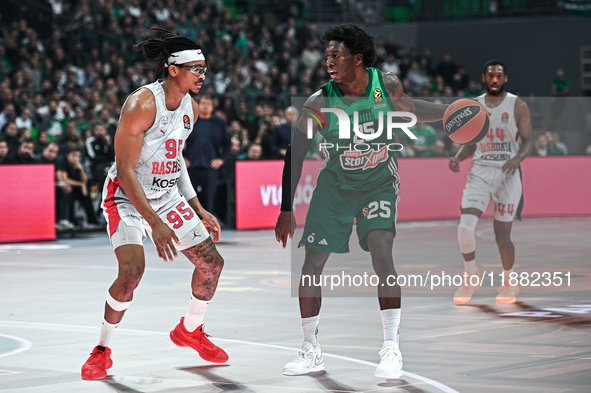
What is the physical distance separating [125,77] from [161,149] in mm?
13718

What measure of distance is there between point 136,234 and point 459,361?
2315 mm

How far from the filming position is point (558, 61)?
89.6ft

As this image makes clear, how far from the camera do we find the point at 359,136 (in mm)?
6258

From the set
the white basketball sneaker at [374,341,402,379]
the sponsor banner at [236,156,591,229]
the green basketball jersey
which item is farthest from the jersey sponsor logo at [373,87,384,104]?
the sponsor banner at [236,156,591,229]

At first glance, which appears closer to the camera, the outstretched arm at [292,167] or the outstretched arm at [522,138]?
the outstretched arm at [292,167]

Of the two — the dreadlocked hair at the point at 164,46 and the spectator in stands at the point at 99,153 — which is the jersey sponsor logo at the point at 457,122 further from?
the spectator in stands at the point at 99,153

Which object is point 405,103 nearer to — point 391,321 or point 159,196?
point 391,321

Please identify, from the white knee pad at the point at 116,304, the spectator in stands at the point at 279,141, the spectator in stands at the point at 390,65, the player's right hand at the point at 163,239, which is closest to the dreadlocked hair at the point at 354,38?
the player's right hand at the point at 163,239

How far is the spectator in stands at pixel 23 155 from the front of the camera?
14891 mm

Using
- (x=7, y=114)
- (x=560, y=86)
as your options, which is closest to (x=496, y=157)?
(x=7, y=114)

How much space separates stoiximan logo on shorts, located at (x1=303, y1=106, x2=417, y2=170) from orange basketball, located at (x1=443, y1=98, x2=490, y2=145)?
2.77 feet

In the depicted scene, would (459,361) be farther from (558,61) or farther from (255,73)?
(558,61)

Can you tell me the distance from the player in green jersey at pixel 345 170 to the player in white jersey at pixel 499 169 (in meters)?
3.14

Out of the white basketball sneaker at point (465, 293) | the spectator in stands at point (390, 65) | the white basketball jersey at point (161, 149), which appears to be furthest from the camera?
the spectator in stands at point (390, 65)
